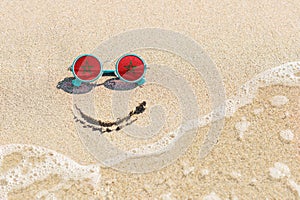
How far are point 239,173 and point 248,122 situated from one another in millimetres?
641

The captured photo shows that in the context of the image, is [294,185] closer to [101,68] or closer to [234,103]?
[234,103]

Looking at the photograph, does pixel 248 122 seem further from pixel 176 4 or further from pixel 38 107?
pixel 38 107

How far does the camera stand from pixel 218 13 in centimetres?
483

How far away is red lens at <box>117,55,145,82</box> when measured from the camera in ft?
12.8

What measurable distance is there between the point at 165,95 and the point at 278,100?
4.25 ft

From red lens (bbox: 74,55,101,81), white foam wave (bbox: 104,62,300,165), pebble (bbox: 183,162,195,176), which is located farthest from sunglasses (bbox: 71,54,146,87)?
pebble (bbox: 183,162,195,176)

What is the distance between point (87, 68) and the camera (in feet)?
12.8

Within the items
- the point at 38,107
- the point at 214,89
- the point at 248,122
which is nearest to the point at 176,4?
the point at 214,89

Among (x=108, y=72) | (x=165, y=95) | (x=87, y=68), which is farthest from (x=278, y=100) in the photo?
(x=87, y=68)

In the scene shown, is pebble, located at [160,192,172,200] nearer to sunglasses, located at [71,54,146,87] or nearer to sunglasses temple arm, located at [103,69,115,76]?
sunglasses, located at [71,54,146,87]

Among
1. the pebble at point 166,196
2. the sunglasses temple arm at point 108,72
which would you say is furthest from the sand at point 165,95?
the sunglasses temple arm at point 108,72

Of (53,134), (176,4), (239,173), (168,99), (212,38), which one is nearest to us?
(239,173)

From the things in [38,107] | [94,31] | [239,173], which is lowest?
[239,173]

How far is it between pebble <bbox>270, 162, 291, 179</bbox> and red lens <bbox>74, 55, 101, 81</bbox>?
209cm
